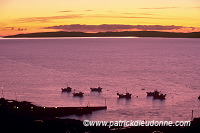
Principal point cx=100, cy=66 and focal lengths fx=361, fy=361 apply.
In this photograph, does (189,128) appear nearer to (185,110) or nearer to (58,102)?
(185,110)

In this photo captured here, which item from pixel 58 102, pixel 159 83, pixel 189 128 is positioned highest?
pixel 159 83

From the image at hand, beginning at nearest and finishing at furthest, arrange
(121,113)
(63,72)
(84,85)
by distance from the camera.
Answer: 1. (121,113)
2. (84,85)
3. (63,72)

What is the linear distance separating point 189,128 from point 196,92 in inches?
1944

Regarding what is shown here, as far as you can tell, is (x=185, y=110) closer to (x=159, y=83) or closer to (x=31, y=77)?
(x=159, y=83)

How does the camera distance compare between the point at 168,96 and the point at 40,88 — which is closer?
the point at 168,96

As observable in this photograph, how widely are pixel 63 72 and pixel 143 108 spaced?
6038 centimetres

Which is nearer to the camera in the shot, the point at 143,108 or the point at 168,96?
the point at 143,108

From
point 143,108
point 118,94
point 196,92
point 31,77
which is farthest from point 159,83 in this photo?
point 31,77

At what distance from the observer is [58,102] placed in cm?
7569

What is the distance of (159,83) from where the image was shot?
100 m

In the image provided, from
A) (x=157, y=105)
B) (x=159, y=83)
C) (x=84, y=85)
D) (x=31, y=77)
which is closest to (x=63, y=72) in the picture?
(x=31, y=77)

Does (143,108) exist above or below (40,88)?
below

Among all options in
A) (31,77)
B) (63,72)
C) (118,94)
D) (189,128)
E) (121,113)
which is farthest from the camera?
(63,72)

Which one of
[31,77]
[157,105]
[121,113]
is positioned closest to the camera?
[121,113]
